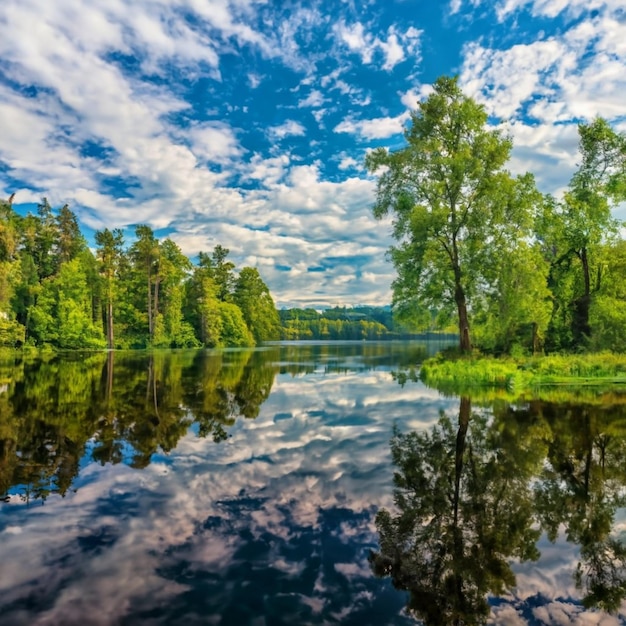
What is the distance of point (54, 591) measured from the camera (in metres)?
4.17

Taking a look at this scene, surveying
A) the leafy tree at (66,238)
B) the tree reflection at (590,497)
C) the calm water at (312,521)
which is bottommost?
the tree reflection at (590,497)

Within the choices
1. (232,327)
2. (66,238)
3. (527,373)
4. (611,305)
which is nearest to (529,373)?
(527,373)

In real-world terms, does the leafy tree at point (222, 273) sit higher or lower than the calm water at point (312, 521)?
higher

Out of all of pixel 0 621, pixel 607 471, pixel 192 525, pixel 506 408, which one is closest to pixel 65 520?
pixel 192 525

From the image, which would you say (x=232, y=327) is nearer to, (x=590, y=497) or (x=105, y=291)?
(x=105, y=291)

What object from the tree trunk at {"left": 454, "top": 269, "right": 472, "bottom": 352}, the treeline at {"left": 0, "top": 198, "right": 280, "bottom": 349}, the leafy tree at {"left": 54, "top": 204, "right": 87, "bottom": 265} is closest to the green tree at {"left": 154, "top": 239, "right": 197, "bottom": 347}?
the treeline at {"left": 0, "top": 198, "right": 280, "bottom": 349}

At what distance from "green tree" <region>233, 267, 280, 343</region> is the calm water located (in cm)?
7608

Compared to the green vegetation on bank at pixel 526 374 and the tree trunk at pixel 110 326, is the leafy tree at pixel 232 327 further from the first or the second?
the green vegetation on bank at pixel 526 374

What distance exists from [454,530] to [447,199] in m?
25.0

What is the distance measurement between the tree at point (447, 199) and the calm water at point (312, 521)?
1631cm

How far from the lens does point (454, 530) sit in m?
5.29

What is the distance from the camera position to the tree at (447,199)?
2591 centimetres

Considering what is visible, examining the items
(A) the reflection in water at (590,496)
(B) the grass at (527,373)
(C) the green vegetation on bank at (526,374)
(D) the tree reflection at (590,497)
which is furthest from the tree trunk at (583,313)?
(D) the tree reflection at (590,497)

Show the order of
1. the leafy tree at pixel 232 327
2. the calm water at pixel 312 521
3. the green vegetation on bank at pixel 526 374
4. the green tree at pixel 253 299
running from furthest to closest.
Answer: the green tree at pixel 253 299, the leafy tree at pixel 232 327, the green vegetation on bank at pixel 526 374, the calm water at pixel 312 521
